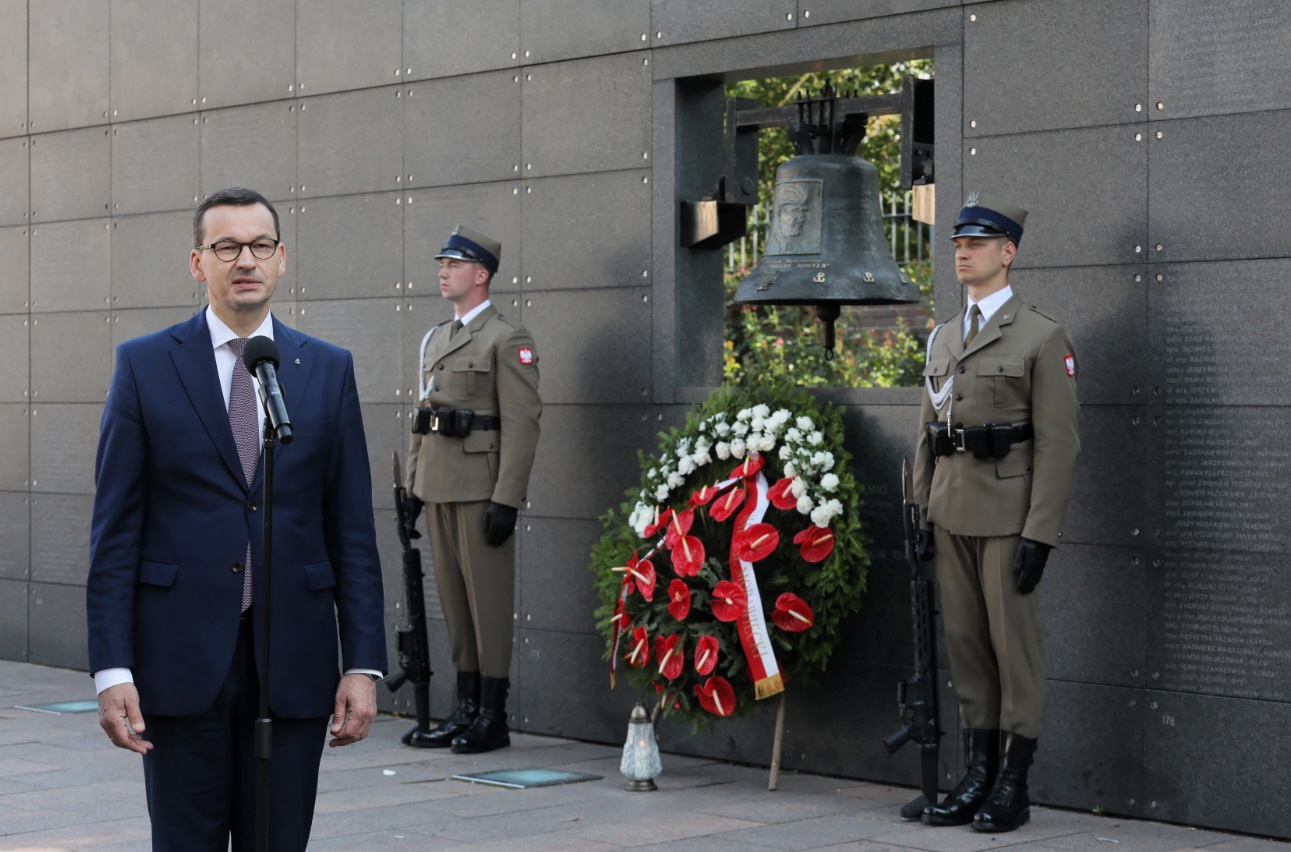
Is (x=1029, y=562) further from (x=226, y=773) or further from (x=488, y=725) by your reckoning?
(x=226, y=773)

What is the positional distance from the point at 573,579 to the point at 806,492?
5.29 ft

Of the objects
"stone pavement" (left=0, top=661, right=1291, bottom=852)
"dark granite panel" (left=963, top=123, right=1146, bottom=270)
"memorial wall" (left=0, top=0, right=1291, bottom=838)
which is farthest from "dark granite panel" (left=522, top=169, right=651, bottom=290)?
"stone pavement" (left=0, top=661, right=1291, bottom=852)

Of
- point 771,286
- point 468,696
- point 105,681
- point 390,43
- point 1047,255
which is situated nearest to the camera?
point 105,681

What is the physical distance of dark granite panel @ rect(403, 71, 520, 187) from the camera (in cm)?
836

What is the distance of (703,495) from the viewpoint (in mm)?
7000

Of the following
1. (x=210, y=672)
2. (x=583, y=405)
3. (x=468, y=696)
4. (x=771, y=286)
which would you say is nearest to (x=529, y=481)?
(x=583, y=405)

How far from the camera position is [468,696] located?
796 centimetres

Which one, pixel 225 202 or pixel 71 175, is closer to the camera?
pixel 225 202

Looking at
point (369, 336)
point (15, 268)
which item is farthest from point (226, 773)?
point (15, 268)

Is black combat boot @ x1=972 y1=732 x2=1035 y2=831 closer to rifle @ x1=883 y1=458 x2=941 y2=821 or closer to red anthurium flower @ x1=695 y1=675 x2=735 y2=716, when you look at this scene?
rifle @ x1=883 y1=458 x2=941 y2=821

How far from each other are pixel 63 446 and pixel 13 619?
1130mm

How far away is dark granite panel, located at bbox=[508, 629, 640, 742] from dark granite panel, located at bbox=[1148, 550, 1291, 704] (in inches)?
96.1

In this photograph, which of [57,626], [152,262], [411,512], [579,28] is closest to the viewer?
[411,512]

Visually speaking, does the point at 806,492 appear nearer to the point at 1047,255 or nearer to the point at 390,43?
the point at 1047,255
